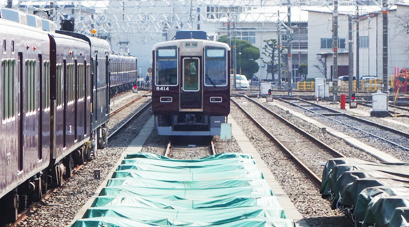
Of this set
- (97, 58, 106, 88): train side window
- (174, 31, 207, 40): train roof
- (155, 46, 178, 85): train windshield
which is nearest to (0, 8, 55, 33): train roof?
(97, 58, 106, 88): train side window

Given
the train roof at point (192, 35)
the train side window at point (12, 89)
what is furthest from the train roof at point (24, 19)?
the train roof at point (192, 35)

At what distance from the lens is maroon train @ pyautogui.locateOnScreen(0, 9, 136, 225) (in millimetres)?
7941

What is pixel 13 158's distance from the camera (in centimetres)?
820

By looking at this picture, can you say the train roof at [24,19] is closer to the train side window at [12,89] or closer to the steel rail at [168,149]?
the train side window at [12,89]

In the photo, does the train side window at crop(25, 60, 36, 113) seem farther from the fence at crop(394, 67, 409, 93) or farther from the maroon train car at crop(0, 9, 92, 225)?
the fence at crop(394, 67, 409, 93)

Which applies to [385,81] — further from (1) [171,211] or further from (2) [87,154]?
(1) [171,211]

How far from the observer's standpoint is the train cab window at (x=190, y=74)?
64.0ft

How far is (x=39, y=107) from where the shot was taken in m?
9.71

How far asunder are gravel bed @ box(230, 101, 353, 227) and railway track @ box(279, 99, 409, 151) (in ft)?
11.5

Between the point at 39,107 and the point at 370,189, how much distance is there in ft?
15.6

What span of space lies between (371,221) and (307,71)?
76942 mm

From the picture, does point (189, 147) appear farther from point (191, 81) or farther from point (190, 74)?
point (190, 74)

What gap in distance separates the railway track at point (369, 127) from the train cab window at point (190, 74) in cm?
586

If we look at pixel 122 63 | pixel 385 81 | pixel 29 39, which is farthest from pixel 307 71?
pixel 29 39
